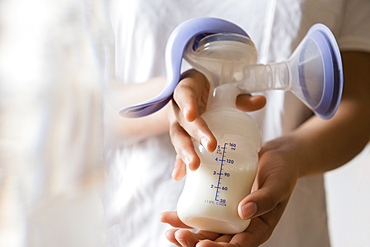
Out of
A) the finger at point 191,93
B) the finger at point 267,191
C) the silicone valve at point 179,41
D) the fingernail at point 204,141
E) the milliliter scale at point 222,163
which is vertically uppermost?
the silicone valve at point 179,41

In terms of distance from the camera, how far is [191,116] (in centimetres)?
28

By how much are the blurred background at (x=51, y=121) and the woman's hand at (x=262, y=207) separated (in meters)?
0.11

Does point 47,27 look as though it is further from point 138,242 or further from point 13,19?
point 138,242

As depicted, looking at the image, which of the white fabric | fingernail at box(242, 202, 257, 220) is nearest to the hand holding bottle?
fingernail at box(242, 202, 257, 220)

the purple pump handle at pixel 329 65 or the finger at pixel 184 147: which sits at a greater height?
the purple pump handle at pixel 329 65

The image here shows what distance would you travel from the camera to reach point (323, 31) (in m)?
0.34

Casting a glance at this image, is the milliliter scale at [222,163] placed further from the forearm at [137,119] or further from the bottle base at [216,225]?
the forearm at [137,119]

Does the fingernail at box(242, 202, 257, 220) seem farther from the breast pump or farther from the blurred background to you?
the blurred background

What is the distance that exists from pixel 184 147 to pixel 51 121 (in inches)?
5.7

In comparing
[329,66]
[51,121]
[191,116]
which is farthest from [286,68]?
[51,121]

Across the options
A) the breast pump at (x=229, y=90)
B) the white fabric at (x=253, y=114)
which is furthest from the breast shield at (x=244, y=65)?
the white fabric at (x=253, y=114)

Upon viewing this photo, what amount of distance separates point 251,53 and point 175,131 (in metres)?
0.12

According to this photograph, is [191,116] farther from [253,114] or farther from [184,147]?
[253,114]

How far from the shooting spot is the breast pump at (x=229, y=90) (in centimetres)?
31
